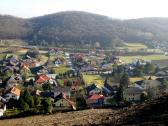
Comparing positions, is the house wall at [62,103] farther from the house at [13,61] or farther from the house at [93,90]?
the house at [13,61]

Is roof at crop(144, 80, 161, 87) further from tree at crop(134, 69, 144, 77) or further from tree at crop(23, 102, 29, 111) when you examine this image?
tree at crop(23, 102, 29, 111)

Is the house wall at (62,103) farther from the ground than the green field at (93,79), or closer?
farther from the ground

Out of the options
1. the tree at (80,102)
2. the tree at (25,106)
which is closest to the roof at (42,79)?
the tree at (80,102)

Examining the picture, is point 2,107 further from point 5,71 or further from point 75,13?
point 75,13

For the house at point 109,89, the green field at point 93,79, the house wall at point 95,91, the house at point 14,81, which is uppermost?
the house at point 14,81

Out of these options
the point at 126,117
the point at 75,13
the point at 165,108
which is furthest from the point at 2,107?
the point at 75,13

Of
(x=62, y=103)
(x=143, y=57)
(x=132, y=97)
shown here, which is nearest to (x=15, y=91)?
(x=62, y=103)

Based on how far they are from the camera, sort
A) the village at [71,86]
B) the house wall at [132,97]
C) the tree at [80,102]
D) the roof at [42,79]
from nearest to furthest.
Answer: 1. the village at [71,86]
2. the tree at [80,102]
3. the house wall at [132,97]
4. the roof at [42,79]

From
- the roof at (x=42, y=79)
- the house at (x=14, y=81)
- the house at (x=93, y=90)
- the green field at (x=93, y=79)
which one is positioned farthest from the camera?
the green field at (x=93, y=79)
